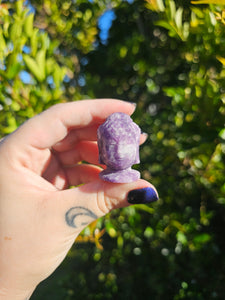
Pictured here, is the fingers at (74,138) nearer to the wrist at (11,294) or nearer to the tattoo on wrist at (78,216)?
the tattoo on wrist at (78,216)

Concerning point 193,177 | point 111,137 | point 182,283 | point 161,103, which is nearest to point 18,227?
point 111,137

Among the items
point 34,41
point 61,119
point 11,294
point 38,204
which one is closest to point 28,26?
point 34,41

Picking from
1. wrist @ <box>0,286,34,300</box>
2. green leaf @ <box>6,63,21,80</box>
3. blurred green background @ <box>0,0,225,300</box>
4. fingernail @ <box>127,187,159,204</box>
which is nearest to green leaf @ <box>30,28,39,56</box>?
blurred green background @ <box>0,0,225,300</box>

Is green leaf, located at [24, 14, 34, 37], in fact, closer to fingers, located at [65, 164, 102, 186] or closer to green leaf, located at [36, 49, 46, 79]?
green leaf, located at [36, 49, 46, 79]

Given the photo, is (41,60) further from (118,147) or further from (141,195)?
(141,195)

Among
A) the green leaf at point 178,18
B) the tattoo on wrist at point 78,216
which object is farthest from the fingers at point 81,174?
the green leaf at point 178,18
